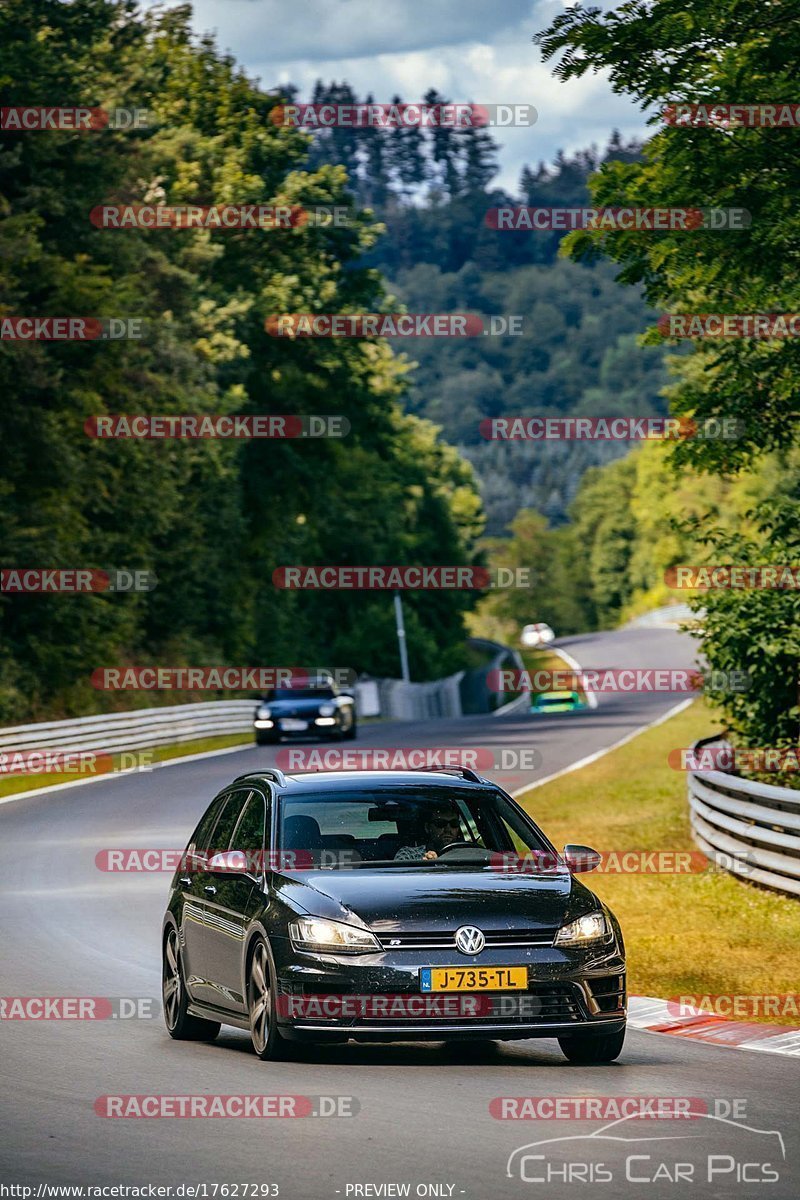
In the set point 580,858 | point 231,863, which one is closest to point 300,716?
point 231,863

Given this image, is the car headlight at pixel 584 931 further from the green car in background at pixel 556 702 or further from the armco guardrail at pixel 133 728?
the green car in background at pixel 556 702

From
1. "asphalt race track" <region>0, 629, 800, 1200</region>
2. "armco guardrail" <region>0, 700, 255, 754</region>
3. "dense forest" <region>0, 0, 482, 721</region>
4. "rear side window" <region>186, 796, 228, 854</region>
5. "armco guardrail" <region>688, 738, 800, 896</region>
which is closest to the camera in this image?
"asphalt race track" <region>0, 629, 800, 1200</region>

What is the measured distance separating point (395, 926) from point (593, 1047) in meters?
1.25

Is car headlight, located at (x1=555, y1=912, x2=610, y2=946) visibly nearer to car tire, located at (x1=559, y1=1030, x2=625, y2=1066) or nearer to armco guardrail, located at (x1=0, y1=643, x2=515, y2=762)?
car tire, located at (x1=559, y1=1030, x2=625, y2=1066)

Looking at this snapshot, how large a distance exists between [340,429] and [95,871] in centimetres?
4958

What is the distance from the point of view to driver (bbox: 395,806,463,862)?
1091 cm

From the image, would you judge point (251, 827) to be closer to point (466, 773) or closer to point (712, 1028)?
point (466, 773)

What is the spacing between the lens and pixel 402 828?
1106cm

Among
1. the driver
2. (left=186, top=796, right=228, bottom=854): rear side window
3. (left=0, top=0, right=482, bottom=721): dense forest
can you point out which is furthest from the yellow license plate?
(left=0, top=0, right=482, bottom=721): dense forest

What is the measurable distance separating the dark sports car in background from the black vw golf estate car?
3609 centimetres

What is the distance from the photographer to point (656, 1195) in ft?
23.2

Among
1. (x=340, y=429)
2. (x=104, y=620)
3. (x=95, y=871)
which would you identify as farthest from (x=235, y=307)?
(x=95, y=871)

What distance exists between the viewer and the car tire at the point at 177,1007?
1157 centimetres

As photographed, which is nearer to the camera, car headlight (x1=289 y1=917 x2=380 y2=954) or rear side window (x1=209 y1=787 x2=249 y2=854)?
car headlight (x1=289 y1=917 x2=380 y2=954)
